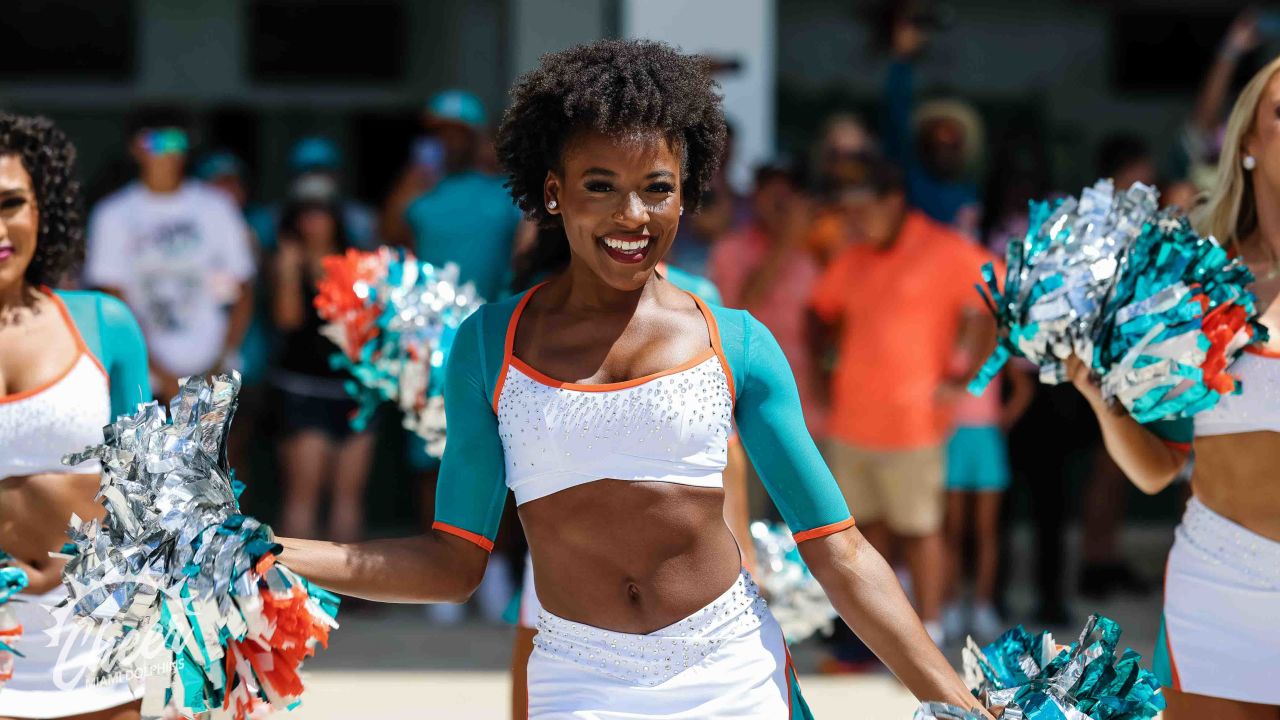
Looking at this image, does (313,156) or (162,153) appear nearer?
(162,153)

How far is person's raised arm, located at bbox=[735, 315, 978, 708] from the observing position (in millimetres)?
2732

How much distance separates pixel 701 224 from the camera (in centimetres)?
734

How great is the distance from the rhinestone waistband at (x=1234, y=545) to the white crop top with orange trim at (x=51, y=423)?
7.00 feet

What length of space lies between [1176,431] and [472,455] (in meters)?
1.48

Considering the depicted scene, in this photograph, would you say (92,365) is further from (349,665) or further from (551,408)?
(349,665)

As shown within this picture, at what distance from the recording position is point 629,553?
2736 millimetres

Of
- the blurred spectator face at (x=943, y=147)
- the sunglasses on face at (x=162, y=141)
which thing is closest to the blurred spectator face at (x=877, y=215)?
the blurred spectator face at (x=943, y=147)

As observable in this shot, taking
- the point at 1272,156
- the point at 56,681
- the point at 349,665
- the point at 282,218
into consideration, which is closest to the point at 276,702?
the point at 56,681

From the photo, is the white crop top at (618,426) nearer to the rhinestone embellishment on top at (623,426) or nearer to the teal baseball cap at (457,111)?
the rhinestone embellishment on top at (623,426)

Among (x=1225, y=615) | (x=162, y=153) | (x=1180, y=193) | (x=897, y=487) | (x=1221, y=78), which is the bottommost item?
(x=897, y=487)

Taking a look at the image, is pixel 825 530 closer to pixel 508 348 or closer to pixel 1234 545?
pixel 508 348

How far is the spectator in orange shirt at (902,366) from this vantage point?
655cm

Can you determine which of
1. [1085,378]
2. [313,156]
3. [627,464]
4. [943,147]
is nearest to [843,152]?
[943,147]

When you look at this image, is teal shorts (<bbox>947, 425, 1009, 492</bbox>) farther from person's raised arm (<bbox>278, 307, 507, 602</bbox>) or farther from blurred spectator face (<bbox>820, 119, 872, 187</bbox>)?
person's raised arm (<bbox>278, 307, 507, 602</bbox>)
